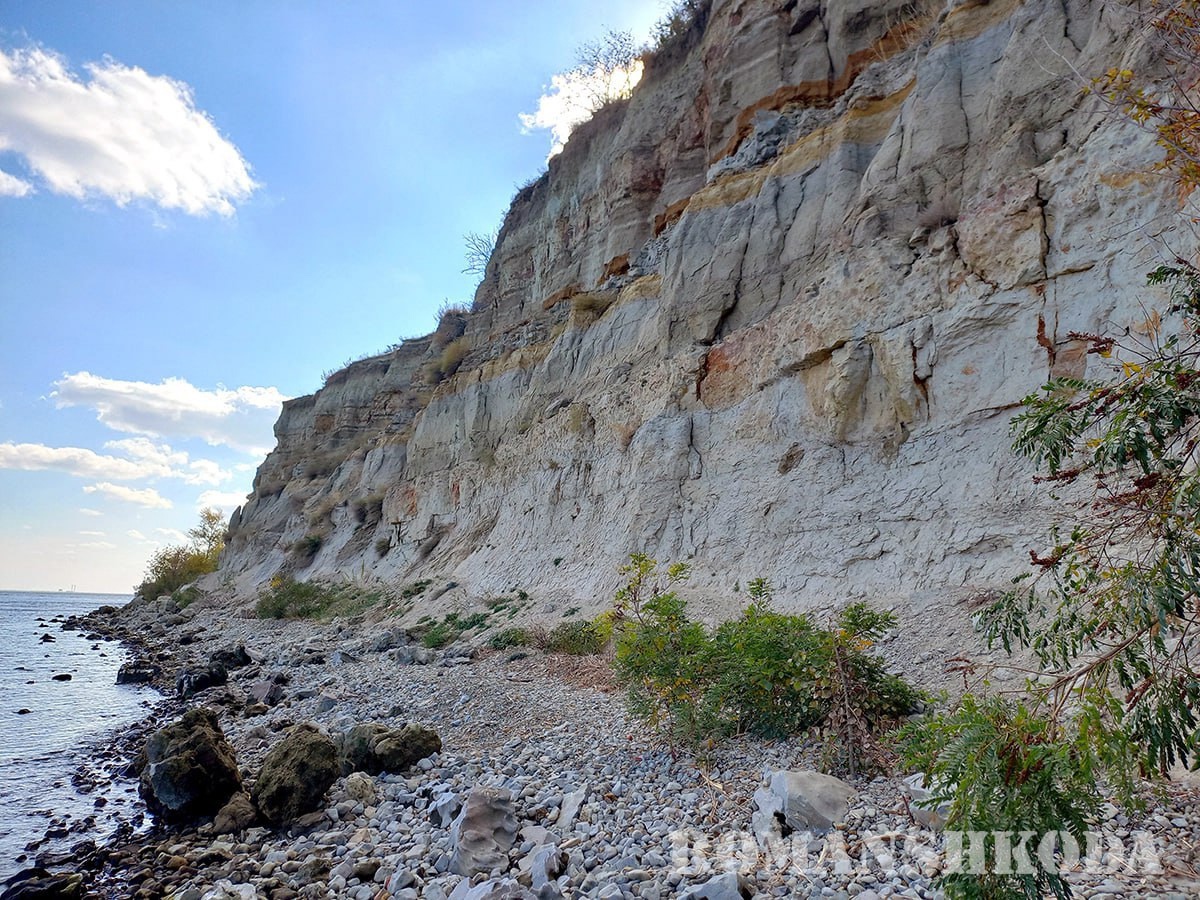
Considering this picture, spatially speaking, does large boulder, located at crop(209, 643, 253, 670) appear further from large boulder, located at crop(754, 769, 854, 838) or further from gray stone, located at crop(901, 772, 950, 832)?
gray stone, located at crop(901, 772, 950, 832)

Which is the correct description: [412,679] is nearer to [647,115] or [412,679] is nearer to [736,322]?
[736,322]

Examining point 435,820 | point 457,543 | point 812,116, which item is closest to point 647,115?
point 812,116

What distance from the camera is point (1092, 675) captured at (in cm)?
284

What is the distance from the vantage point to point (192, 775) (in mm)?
6293

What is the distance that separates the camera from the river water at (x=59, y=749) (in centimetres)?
Result: 675

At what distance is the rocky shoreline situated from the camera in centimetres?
346

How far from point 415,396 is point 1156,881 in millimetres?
39161

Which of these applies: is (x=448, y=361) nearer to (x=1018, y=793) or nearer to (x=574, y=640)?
(x=574, y=640)

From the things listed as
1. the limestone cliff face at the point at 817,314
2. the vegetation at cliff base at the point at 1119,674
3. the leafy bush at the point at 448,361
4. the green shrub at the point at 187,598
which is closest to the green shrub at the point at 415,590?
the limestone cliff face at the point at 817,314

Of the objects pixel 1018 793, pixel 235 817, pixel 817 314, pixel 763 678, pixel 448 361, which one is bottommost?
pixel 235 817

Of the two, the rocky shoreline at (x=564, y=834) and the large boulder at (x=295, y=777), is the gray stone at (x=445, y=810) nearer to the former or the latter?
the rocky shoreline at (x=564, y=834)

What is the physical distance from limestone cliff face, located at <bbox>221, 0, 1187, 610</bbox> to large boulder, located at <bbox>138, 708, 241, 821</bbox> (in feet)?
26.5

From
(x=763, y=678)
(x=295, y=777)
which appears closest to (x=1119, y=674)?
(x=763, y=678)

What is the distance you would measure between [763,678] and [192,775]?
18.2 feet
